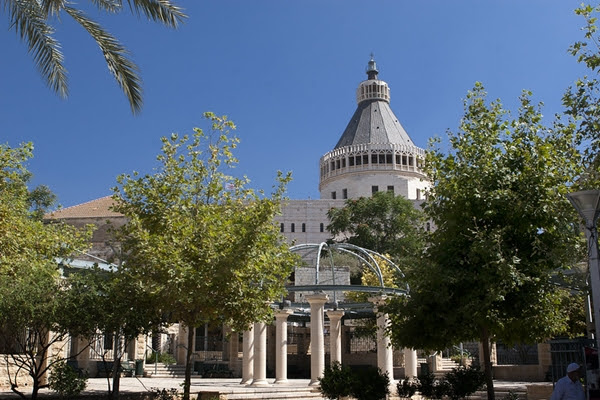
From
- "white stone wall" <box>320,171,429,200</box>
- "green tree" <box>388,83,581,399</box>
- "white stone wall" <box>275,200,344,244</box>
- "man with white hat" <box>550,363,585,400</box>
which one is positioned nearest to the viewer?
"man with white hat" <box>550,363,585,400</box>

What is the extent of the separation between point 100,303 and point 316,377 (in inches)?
420

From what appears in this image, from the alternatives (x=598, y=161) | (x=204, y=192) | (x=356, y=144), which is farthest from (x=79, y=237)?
(x=356, y=144)

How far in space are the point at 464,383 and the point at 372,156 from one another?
276ft

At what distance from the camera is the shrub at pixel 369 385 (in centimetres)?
1513

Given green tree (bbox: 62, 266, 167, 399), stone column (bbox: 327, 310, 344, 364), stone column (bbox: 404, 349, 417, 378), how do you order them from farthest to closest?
stone column (bbox: 327, 310, 344, 364) < stone column (bbox: 404, 349, 417, 378) < green tree (bbox: 62, 266, 167, 399)

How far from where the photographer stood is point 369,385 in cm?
1521

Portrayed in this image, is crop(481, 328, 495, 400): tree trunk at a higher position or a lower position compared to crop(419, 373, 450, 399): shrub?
higher

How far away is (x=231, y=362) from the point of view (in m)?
34.5

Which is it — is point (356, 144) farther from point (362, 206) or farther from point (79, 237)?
point (79, 237)

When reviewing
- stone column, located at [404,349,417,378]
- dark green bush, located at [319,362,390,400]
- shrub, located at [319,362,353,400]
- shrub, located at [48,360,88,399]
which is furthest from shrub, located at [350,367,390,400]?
stone column, located at [404,349,417,378]

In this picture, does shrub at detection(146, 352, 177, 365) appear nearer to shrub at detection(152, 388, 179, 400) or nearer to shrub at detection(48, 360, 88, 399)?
shrub at detection(152, 388, 179, 400)

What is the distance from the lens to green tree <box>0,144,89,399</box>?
14.6 meters

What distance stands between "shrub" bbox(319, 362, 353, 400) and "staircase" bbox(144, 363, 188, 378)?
58.0 feet

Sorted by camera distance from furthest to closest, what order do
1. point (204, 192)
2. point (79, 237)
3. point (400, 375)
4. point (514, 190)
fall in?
point (400, 375) → point (79, 237) → point (204, 192) → point (514, 190)
